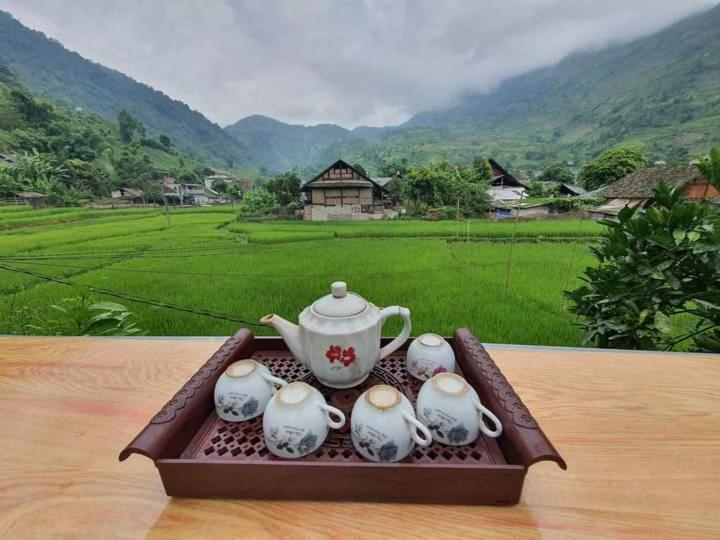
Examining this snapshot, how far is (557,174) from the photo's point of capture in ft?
6.43

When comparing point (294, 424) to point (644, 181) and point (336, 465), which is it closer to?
point (336, 465)

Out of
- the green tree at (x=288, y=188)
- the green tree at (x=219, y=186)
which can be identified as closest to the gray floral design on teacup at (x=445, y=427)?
the green tree at (x=288, y=188)

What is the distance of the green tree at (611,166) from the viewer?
177cm

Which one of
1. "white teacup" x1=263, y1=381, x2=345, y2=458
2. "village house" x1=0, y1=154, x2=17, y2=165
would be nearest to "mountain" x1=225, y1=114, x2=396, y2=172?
"village house" x1=0, y1=154, x2=17, y2=165

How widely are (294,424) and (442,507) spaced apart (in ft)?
0.80

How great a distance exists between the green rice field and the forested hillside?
16cm

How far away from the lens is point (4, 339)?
1.01m

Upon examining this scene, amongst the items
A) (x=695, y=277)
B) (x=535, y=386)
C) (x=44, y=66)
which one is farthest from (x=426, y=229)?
(x=44, y=66)

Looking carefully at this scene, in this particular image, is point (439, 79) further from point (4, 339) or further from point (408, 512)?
point (4, 339)

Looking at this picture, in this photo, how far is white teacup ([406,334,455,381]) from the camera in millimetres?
644

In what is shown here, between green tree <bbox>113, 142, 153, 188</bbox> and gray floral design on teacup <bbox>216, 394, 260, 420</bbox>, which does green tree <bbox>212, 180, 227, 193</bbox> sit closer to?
green tree <bbox>113, 142, 153, 188</bbox>

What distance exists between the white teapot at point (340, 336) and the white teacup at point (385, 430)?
0.11 m

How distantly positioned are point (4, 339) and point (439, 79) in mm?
2454

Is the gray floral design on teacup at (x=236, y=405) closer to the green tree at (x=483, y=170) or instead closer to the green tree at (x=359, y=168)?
the green tree at (x=359, y=168)
